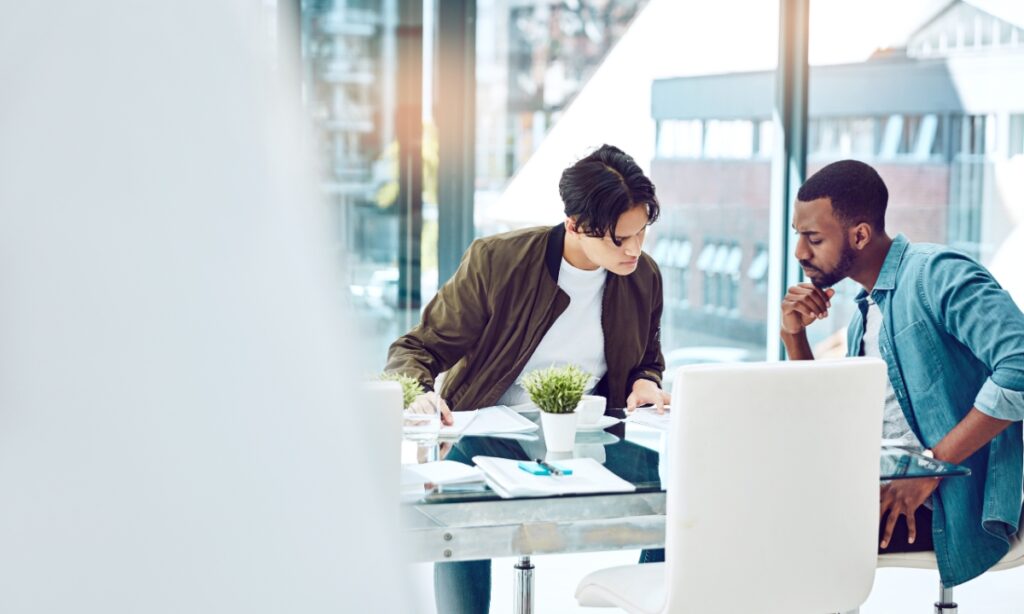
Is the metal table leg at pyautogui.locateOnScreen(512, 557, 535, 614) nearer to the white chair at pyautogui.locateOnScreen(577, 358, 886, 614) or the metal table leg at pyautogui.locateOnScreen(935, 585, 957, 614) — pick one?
the white chair at pyautogui.locateOnScreen(577, 358, 886, 614)

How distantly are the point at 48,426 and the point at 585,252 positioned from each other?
211 cm

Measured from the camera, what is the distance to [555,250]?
8.00ft

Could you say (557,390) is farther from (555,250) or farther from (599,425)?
(555,250)

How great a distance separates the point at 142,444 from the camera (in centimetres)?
31

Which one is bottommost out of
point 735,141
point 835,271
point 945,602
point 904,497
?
point 945,602

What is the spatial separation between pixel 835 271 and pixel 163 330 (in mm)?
2091

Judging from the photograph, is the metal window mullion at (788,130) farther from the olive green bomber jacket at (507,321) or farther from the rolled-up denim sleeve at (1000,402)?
the rolled-up denim sleeve at (1000,402)

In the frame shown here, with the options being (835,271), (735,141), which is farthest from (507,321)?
(735,141)

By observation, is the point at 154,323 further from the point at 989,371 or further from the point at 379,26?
the point at 379,26

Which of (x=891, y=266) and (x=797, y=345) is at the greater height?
(x=891, y=266)

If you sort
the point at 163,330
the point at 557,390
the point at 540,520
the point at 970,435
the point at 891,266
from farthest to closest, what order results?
the point at 891,266 < the point at 970,435 < the point at 557,390 < the point at 540,520 < the point at 163,330

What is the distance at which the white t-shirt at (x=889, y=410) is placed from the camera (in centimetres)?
204

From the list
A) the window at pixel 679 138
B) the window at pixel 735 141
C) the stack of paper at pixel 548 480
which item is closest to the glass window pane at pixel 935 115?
the window at pixel 735 141

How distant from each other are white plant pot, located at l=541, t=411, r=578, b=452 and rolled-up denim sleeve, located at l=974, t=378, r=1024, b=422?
28.2 inches
